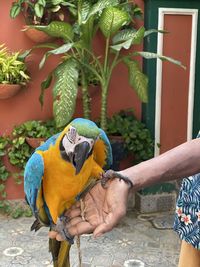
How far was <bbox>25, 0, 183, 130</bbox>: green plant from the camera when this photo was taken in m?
2.69

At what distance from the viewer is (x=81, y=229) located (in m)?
1.32

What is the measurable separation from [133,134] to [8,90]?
865 millimetres

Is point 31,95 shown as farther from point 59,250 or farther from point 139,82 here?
point 59,250

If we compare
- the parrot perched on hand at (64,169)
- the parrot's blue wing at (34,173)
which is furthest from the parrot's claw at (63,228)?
the parrot's blue wing at (34,173)

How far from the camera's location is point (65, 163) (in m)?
1.41

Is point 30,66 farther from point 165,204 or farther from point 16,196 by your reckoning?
point 165,204

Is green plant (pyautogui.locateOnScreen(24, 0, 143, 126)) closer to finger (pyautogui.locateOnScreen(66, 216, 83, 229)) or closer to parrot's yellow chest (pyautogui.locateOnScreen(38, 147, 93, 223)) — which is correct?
parrot's yellow chest (pyautogui.locateOnScreen(38, 147, 93, 223))

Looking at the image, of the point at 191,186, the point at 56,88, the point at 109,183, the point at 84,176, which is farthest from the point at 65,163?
the point at 56,88

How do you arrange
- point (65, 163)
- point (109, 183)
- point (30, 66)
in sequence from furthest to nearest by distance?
point (30, 66) < point (65, 163) < point (109, 183)

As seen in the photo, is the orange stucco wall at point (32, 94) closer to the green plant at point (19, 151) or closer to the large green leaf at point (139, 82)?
the green plant at point (19, 151)

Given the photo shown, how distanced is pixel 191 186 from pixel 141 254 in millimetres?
1298

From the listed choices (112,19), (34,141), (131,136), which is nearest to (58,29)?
(112,19)

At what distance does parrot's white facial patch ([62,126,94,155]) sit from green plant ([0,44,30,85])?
1.65 m

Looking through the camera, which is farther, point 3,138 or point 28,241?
point 3,138
